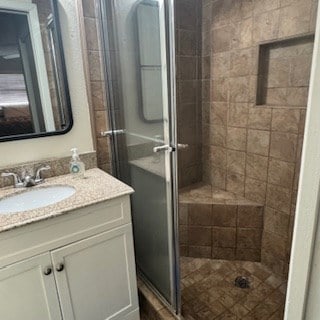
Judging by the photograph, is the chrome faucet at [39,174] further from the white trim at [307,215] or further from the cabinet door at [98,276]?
the white trim at [307,215]

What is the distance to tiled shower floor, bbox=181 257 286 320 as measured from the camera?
154 centimetres

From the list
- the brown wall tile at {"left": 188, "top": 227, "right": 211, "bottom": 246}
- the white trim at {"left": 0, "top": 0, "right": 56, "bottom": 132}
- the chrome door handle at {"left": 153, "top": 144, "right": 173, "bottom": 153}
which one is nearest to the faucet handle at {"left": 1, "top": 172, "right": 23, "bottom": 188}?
the white trim at {"left": 0, "top": 0, "right": 56, "bottom": 132}

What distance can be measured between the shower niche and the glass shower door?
0.95 m

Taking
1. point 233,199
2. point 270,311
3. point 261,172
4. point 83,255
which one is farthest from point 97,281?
point 261,172

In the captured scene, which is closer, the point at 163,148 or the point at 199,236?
the point at 163,148

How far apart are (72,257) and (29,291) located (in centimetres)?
20

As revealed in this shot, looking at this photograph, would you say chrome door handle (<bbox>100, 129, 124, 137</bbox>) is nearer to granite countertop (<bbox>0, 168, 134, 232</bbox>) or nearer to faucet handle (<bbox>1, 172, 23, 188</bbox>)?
granite countertop (<bbox>0, 168, 134, 232</bbox>)

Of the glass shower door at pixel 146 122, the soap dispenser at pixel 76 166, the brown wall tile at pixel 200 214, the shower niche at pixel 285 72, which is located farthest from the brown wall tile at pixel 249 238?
the soap dispenser at pixel 76 166

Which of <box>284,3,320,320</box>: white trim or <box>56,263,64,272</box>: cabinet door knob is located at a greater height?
<box>284,3,320,320</box>: white trim

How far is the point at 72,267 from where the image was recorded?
117cm

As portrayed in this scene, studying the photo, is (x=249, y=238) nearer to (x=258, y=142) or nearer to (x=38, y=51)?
(x=258, y=142)

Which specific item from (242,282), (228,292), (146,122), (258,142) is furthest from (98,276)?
(258,142)

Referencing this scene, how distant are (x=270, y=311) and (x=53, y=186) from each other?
1449 mm

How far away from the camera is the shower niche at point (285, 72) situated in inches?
62.9
